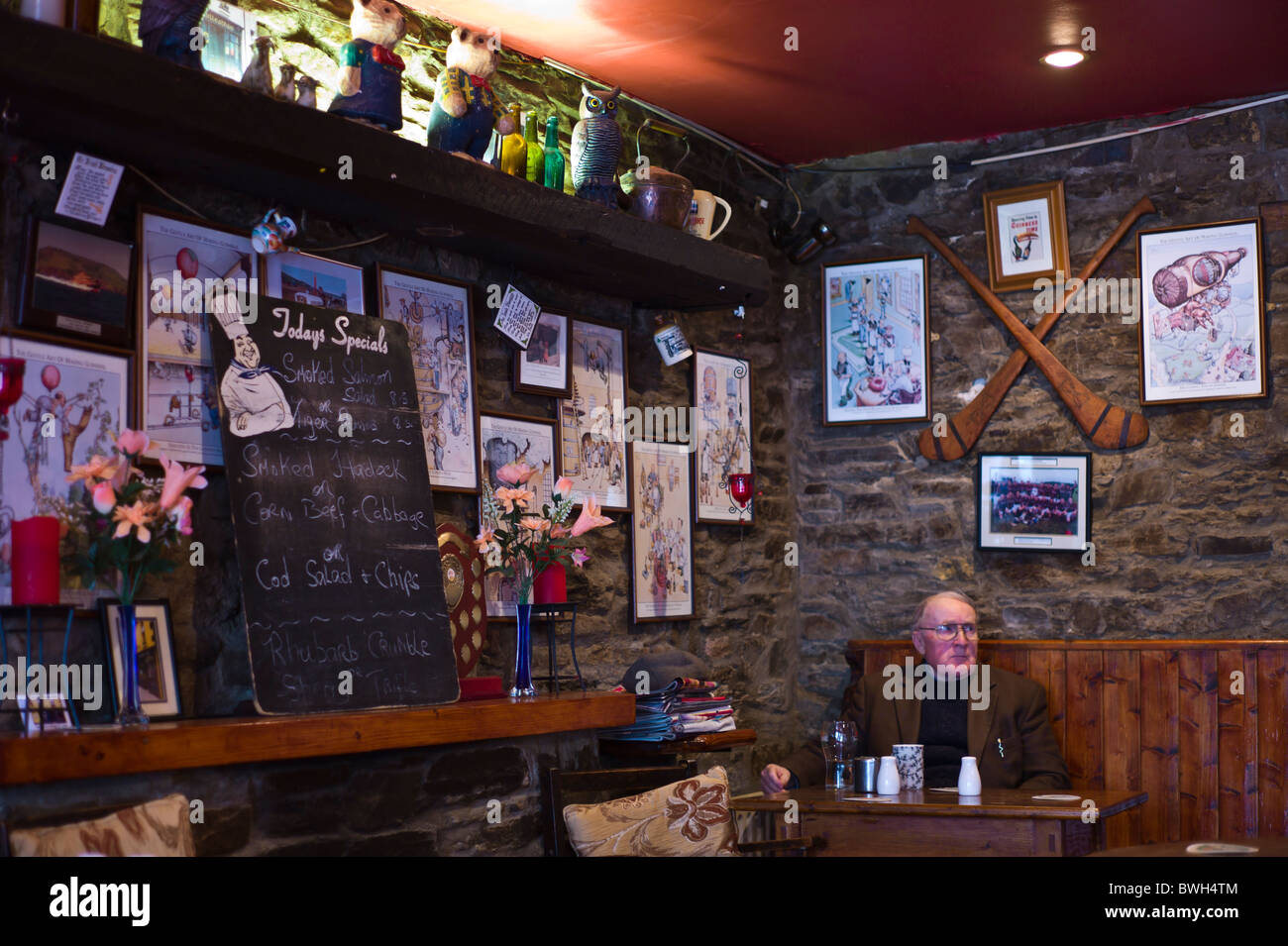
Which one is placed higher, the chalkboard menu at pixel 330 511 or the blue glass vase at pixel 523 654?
the chalkboard menu at pixel 330 511

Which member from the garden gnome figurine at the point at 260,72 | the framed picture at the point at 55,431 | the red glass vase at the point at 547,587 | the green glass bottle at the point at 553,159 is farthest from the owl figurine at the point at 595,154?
the framed picture at the point at 55,431

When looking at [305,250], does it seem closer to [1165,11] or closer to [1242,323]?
[1165,11]

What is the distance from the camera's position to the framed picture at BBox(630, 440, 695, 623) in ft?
15.8

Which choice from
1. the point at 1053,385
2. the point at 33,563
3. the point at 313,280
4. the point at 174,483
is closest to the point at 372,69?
the point at 313,280

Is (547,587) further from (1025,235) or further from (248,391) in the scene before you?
(1025,235)

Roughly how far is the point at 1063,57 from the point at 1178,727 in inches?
93.1

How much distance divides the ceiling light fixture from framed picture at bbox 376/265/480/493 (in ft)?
7.01

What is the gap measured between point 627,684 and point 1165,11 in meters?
2.69

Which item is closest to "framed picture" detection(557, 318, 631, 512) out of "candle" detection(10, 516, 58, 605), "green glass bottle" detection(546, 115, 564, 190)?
"green glass bottle" detection(546, 115, 564, 190)

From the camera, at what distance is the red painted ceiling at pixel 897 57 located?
4.17 m

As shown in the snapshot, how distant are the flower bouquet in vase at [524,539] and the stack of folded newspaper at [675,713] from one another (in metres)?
0.41

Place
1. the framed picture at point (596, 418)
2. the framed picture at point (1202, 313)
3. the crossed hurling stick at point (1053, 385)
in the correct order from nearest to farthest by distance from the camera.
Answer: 1. the framed picture at point (596, 418)
2. the framed picture at point (1202, 313)
3. the crossed hurling stick at point (1053, 385)

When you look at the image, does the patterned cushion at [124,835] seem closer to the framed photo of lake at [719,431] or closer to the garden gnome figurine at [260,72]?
the garden gnome figurine at [260,72]

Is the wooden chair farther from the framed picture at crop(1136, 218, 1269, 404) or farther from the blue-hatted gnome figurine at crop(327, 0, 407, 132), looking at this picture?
the framed picture at crop(1136, 218, 1269, 404)
